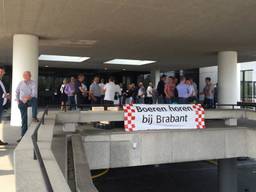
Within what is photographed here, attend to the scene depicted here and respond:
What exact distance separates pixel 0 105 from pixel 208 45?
11237mm

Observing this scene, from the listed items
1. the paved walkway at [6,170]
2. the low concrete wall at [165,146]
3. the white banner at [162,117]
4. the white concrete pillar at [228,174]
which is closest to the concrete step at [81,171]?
the paved walkway at [6,170]

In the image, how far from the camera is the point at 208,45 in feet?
55.1

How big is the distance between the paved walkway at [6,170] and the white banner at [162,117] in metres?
3.42

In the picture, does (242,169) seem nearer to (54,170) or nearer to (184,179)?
(184,179)

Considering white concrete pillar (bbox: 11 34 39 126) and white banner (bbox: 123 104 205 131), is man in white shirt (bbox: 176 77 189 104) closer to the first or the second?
white banner (bbox: 123 104 205 131)

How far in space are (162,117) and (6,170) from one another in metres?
5.21

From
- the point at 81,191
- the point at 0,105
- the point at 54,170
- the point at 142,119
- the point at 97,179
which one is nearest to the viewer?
the point at 54,170

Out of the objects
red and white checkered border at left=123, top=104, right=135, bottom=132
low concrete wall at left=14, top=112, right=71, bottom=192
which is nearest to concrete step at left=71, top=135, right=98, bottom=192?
low concrete wall at left=14, top=112, right=71, bottom=192

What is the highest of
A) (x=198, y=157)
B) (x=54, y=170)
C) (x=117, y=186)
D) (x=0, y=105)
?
(x=0, y=105)

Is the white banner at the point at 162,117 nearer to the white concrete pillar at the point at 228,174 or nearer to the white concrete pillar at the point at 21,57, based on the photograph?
the white concrete pillar at the point at 228,174

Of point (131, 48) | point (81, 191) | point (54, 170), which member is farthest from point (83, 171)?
point (131, 48)

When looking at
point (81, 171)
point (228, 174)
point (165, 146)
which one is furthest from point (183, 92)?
point (81, 171)

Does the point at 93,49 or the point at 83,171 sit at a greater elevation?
the point at 93,49

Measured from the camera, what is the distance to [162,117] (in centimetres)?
1023
